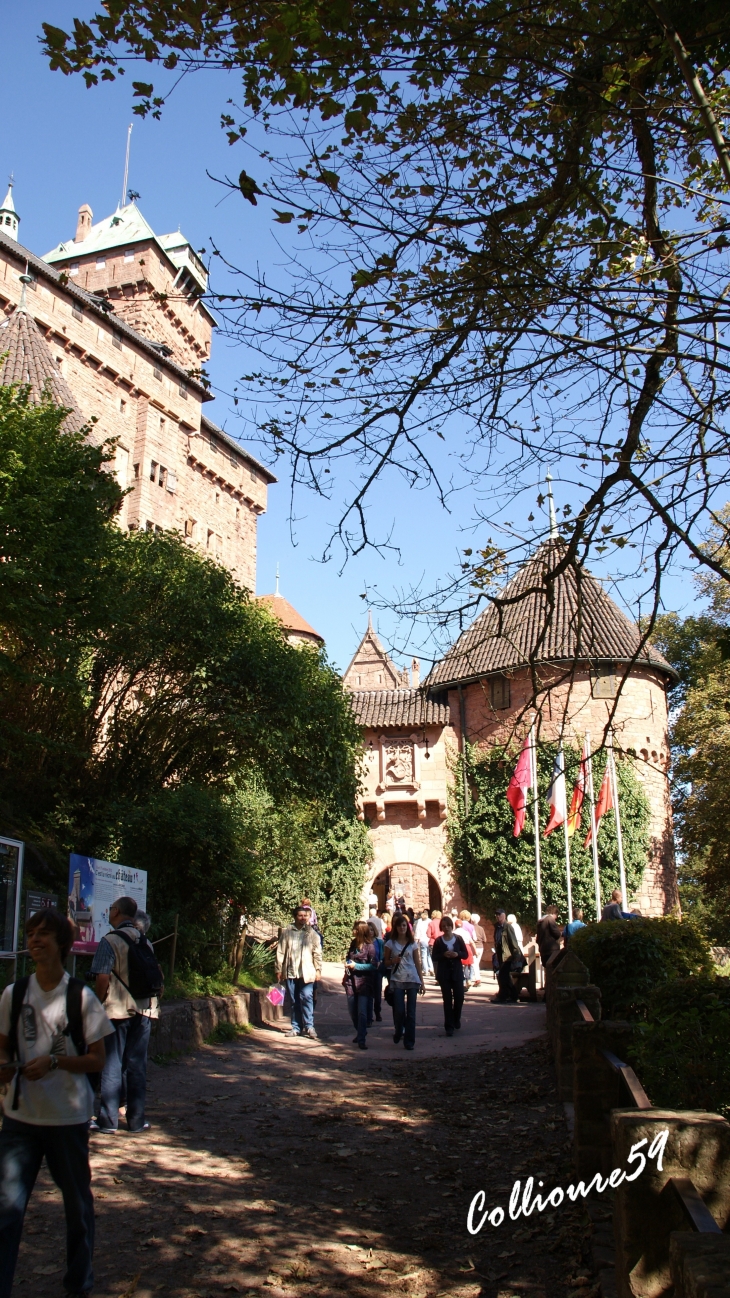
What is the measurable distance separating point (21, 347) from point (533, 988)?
16522 millimetres

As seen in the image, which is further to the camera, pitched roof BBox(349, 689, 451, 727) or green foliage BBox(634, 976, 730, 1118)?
pitched roof BBox(349, 689, 451, 727)

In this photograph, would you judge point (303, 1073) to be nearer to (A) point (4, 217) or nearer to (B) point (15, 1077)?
(B) point (15, 1077)

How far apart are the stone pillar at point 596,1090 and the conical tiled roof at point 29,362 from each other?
1769 centimetres

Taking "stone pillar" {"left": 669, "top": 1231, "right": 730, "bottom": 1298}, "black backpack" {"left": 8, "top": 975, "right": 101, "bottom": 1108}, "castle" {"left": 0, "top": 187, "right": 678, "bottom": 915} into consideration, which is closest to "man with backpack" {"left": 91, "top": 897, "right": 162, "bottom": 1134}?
"black backpack" {"left": 8, "top": 975, "right": 101, "bottom": 1108}

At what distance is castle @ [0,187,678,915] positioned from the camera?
2773 cm

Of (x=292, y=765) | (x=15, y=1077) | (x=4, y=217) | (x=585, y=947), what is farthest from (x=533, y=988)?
(x=4, y=217)

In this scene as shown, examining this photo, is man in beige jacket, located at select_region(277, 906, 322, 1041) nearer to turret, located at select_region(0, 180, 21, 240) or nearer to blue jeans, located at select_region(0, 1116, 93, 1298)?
blue jeans, located at select_region(0, 1116, 93, 1298)

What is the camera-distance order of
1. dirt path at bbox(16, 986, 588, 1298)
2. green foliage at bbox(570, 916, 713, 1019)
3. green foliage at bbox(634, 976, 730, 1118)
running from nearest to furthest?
green foliage at bbox(634, 976, 730, 1118), dirt path at bbox(16, 986, 588, 1298), green foliage at bbox(570, 916, 713, 1019)

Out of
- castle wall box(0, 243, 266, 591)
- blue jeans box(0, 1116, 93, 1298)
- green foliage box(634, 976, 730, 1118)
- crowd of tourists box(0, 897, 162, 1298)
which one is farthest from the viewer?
castle wall box(0, 243, 266, 591)

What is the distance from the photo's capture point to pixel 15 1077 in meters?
3.98

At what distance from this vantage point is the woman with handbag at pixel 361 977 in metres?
12.2

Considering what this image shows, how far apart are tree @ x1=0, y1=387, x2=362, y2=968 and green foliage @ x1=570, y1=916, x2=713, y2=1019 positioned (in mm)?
5903

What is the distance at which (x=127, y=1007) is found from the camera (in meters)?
7.05

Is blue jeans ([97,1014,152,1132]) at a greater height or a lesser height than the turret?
lesser
